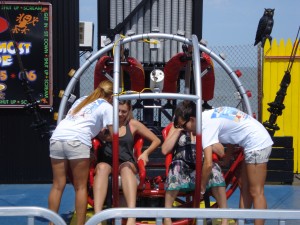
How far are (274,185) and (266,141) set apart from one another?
378 cm

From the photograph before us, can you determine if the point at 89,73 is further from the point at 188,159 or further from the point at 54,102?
the point at 188,159

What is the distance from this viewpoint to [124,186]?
16.1ft

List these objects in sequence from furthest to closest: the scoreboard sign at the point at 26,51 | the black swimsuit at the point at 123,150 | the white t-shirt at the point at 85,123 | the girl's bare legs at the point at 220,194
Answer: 1. the scoreboard sign at the point at 26,51
2. the black swimsuit at the point at 123,150
3. the girl's bare legs at the point at 220,194
4. the white t-shirt at the point at 85,123

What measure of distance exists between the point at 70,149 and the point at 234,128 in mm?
1458

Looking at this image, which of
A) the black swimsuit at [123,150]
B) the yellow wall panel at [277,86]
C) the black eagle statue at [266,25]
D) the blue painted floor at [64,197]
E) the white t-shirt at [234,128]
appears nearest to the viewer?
the white t-shirt at [234,128]

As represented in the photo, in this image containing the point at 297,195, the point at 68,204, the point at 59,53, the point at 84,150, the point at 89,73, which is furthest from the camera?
the point at 89,73

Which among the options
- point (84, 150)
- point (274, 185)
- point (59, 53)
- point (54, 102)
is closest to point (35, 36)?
point (59, 53)

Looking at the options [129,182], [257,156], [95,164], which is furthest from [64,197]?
[257,156]

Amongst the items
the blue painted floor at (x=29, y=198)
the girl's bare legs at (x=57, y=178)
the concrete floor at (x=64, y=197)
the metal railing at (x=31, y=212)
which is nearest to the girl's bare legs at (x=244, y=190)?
the concrete floor at (x=64, y=197)

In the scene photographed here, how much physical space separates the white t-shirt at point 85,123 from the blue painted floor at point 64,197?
1700mm

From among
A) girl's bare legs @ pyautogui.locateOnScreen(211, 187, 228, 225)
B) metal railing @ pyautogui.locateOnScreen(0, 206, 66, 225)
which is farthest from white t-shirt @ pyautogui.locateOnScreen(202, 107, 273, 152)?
metal railing @ pyautogui.locateOnScreen(0, 206, 66, 225)

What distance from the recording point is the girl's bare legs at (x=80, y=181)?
4.84 metres

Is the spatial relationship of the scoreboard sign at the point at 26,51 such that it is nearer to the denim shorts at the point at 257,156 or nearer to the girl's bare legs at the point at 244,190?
the girl's bare legs at the point at 244,190

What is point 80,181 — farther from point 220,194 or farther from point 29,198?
point 29,198
